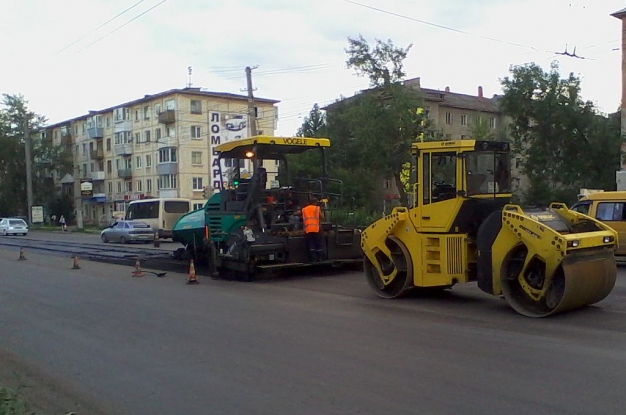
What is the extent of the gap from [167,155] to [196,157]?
267cm

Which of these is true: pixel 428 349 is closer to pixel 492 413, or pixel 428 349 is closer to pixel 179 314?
pixel 492 413

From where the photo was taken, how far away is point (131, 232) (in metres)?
37.0

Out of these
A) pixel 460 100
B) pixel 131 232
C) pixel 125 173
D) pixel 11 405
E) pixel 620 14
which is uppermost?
pixel 620 14

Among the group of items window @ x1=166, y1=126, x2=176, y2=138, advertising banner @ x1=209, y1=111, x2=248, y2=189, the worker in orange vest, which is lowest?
the worker in orange vest

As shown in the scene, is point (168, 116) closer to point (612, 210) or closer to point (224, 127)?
point (224, 127)

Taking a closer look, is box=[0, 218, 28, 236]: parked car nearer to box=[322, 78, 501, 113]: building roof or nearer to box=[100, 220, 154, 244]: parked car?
box=[100, 220, 154, 244]: parked car

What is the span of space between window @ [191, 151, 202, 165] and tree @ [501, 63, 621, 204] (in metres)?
34.6

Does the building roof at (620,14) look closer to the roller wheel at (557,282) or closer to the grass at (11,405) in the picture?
the roller wheel at (557,282)

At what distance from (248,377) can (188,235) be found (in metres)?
11.7

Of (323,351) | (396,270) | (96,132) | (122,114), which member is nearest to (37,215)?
(96,132)

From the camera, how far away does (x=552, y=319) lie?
9727mm

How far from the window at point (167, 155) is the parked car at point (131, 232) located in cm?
2762

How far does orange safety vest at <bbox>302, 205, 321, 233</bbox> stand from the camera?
50.9ft

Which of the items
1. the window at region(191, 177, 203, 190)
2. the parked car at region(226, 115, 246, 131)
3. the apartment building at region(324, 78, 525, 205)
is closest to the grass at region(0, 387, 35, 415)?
the parked car at region(226, 115, 246, 131)
